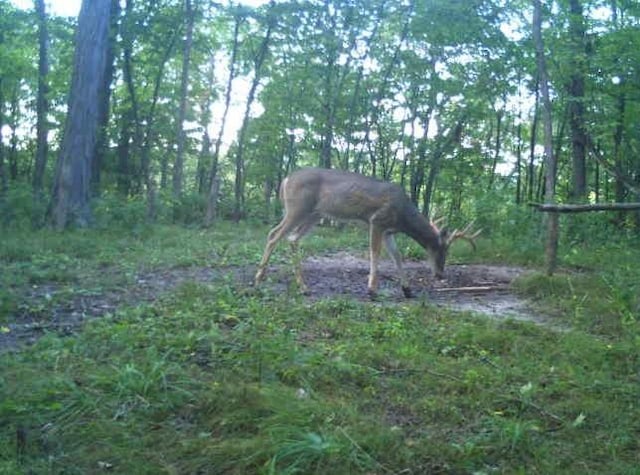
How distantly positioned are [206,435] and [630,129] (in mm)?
16095

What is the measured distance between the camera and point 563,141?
71.8 feet

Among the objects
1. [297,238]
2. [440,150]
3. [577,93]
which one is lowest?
[297,238]

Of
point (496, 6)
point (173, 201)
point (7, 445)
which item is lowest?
point (7, 445)

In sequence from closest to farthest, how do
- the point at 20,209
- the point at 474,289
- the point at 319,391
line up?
the point at 319,391 < the point at 474,289 < the point at 20,209

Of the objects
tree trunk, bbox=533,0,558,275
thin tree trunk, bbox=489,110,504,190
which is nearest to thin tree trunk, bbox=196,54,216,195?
thin tree trunk, bbox=489,110,504,190

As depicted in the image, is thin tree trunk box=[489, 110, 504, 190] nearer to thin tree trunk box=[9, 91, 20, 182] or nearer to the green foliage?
the green foliage

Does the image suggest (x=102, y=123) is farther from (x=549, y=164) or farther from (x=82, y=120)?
(x=549, y=164)

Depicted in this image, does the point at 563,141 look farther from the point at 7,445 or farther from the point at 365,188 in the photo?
the point at 7,445

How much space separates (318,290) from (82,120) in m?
8.67

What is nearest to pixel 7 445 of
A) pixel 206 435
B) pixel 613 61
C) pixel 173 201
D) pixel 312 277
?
pixel 206 435

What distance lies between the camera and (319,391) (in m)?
4.29

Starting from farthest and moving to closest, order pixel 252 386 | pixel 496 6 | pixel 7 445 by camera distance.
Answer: pixel 496 6 < pixel 252 386 < pixel 7 445

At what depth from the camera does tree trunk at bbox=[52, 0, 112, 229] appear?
14.2 meters

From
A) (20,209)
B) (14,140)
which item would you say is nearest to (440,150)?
(20,209)
